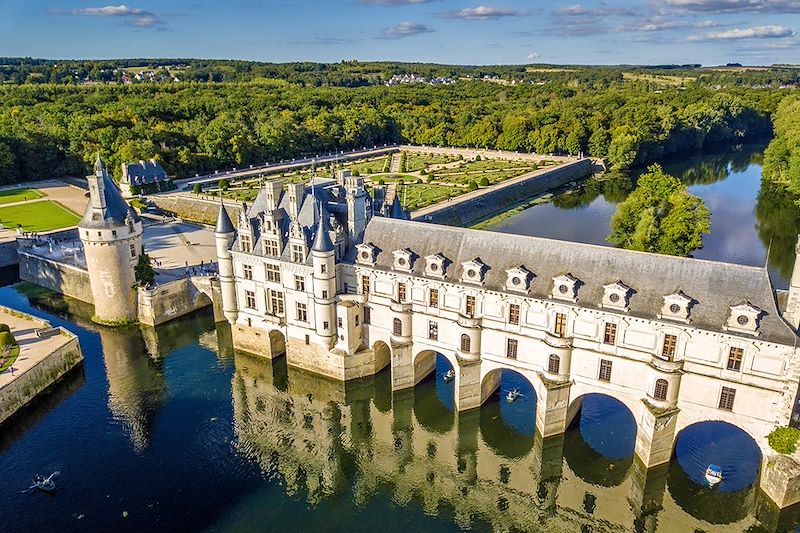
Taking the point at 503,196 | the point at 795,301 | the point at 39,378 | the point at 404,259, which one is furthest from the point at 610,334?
the point at 503,196

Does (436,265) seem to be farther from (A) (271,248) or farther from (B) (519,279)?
(A) (271,248)

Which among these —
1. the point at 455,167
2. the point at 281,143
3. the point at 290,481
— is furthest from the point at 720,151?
the point at 290,481

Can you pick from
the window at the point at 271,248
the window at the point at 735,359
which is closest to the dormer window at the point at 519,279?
the window at the point at 735,359

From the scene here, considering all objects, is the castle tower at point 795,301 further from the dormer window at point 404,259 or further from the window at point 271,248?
the window at point 271,248

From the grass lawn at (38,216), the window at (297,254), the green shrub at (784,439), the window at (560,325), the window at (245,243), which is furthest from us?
the grass lawn at (38,216)

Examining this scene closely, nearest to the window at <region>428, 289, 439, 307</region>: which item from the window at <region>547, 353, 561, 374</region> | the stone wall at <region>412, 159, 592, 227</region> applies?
the window at <region>547, 353, 561, 374</region>

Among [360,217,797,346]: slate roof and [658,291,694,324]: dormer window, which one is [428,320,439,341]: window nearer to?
[360,217,797,346]: slate roof
